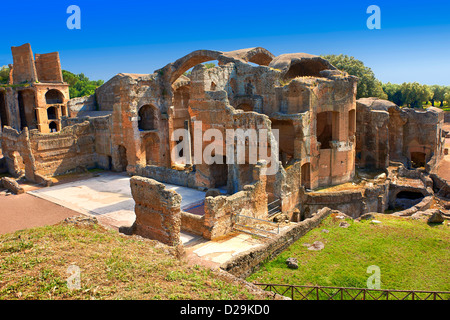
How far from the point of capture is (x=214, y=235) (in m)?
12.6

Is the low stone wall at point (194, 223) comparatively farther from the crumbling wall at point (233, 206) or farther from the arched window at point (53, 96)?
the arched window at point (53, 96)

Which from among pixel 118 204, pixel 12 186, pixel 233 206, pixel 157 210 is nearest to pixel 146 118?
pixel 12 186

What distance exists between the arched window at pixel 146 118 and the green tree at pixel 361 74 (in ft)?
66.8

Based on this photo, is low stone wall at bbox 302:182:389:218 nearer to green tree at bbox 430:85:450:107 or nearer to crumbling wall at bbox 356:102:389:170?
crumbling wall at bbox 356:102:389:170

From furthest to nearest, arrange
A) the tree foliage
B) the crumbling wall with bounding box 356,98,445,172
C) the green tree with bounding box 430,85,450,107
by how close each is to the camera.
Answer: the green tree with bounding box 430,85,450,107
the tree foliage
the crumbling wall with bounding box 356,98,445,172

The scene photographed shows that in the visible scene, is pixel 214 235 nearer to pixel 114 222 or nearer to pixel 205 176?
pixel 114 222

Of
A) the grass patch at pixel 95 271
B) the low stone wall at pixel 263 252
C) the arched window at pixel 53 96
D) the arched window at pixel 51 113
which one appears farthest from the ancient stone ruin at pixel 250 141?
the arched window at pixel 51 113

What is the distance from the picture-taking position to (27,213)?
16422 millimetres

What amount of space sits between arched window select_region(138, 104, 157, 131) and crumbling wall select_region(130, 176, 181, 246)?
1457cm

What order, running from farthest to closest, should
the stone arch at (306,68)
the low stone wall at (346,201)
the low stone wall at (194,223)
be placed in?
the stone arch at (306,68) < the low stone wall at (346,201) < the low stone wall at (194,223)

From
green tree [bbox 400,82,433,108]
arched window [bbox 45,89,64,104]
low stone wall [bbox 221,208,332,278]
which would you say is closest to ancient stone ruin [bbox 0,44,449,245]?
low stone wall [bbox 221,208,332,278]

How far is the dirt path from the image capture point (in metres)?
14.9

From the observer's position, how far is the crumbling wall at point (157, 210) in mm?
10797
